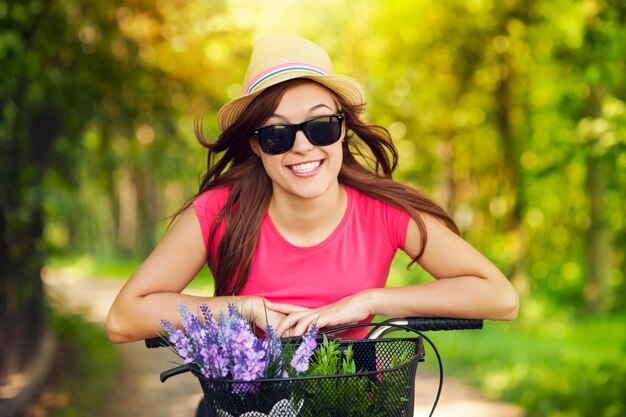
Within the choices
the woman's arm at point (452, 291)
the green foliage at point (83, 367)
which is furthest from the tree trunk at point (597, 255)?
the woman's arm at point (452, 291)

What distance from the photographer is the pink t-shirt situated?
299cm

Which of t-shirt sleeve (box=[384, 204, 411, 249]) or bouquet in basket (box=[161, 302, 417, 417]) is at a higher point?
t-shirt sleeve (box=[384, 204, 411, 249])

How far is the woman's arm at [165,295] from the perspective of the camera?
106 inches

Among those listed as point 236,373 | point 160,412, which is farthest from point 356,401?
point 160,412

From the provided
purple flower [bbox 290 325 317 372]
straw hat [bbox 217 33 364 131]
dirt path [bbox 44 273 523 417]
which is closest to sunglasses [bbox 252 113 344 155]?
straw hat [bbox 217 33 364 131]

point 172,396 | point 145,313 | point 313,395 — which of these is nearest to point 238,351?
point 313,395

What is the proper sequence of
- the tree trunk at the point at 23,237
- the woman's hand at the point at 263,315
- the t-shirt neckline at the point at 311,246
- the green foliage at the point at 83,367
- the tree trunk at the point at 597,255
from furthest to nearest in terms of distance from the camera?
the tree trunk at the point at 597,255 → the green foliage at the point at 83,367 → the tree trunk at the point at 23,237 → the t-shirt neckline at the point at 311,246 → the woman's hand at the point at 263,315

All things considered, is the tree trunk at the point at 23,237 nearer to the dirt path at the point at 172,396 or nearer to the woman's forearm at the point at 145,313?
the dirt path at the point at 172,396

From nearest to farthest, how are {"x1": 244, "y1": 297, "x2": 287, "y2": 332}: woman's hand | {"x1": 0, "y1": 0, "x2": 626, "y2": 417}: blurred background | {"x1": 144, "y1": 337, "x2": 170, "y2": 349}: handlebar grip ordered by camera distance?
1. {"x1": 144, "y1": 337, "x2": 170, "y2": 349}: handlebar grip
2. {"x1": 244, "y1": 297, "x2": 287, "y2": 332}: woman's hand
3. {"x1": 0, "y1": 0, "x2": 626, "y2": 417}: blurred background

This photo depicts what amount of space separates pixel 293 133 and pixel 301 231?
0.44m

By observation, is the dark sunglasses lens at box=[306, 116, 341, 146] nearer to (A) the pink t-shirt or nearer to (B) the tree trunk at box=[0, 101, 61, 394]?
(A) the pink t-shirt

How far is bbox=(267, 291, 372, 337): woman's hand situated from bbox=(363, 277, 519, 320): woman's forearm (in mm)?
34

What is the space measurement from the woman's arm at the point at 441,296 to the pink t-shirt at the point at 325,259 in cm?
17

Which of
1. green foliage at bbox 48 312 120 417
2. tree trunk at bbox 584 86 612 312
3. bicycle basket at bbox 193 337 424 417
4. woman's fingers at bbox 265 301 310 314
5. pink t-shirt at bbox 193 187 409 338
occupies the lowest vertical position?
green foliage at bbox 48 312 120 417
